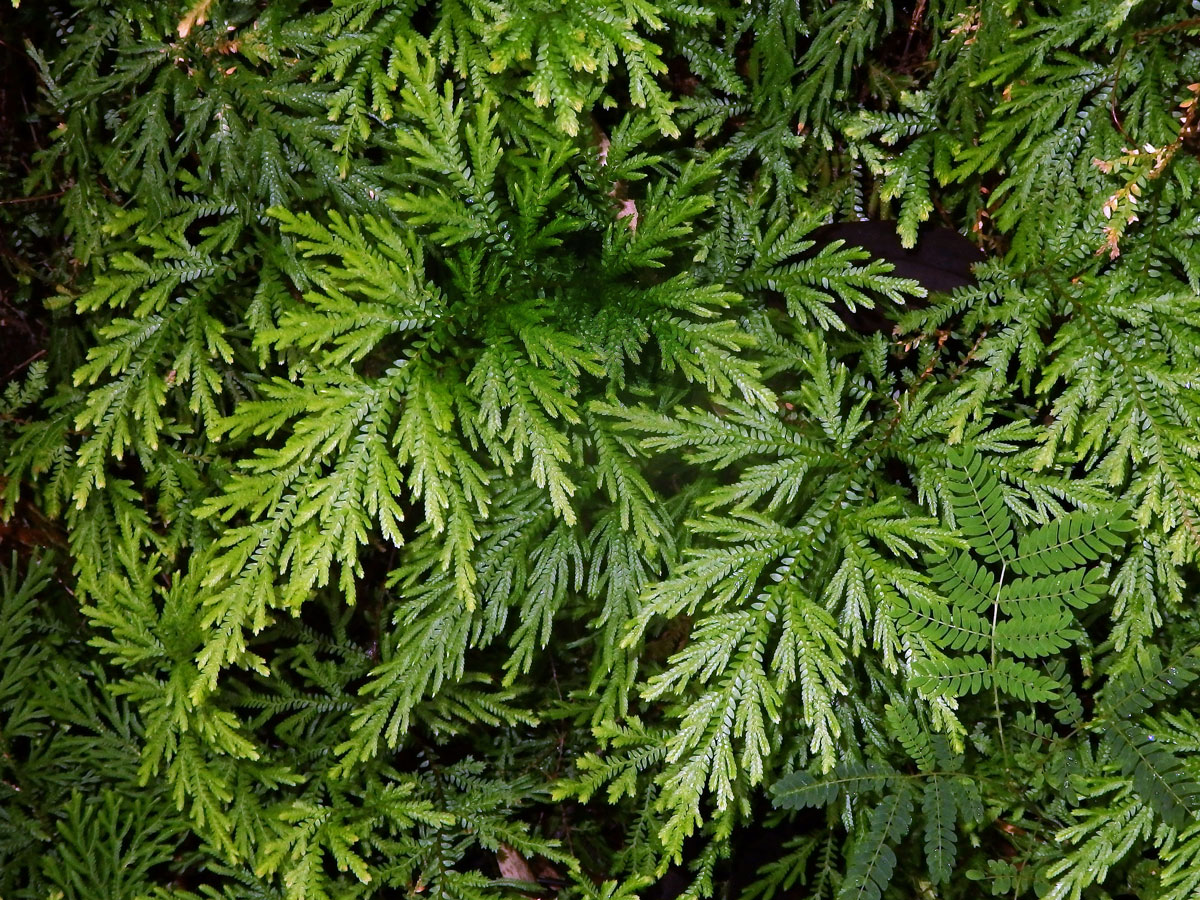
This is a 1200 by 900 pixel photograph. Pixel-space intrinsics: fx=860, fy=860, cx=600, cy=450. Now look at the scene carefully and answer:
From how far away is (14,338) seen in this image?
2.86 meters

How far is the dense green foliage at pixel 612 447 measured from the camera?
2094 millimetres

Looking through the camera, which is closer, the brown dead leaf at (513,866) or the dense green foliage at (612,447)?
the dense green foliage at (612,447)

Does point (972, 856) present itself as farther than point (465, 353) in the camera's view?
Yes

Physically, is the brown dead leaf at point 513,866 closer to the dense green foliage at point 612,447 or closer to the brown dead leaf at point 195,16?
the dense green foliage at point 612,447

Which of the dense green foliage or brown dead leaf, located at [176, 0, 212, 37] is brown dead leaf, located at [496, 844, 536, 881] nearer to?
the dense green foliage

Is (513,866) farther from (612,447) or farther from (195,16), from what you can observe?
(195,16)

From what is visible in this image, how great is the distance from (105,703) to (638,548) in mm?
1945

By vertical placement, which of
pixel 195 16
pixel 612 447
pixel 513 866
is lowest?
pixel 513 866

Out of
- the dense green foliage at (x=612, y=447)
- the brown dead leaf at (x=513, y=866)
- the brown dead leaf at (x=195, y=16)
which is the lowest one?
the brown dead leaf at (x=513, y=866)

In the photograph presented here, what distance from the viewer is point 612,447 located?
88.0 inches

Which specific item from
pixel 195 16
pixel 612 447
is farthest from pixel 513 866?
pixel 195 16

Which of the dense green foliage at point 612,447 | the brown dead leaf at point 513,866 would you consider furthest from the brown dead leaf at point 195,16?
the brown dead leaf at point 513,866

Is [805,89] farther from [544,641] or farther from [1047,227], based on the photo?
[544,641]

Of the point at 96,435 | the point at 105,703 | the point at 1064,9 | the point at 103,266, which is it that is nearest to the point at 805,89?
the point at 1064,9
